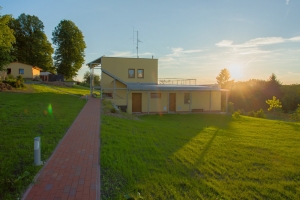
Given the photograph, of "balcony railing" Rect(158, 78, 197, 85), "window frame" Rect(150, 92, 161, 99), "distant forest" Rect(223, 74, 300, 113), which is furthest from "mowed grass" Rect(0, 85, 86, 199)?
"distant forest" Rect(223, 74, 300, 113)

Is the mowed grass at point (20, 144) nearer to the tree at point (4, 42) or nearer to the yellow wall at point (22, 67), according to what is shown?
the tree at point (4, 42)

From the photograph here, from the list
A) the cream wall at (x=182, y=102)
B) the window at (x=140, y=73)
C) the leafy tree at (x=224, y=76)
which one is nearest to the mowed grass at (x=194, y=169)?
the cream wall at (x=182, y=102)

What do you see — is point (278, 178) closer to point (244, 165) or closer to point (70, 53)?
point (244, 165)

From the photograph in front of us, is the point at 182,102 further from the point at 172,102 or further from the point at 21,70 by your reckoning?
the point at 21,70

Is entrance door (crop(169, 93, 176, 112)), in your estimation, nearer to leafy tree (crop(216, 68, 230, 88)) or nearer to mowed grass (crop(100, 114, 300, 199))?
mowed grass (crop(100, 114, 300, 199))

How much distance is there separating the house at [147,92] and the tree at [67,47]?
2061 cm

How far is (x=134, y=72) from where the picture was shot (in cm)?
2505

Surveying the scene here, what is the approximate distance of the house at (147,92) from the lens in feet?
69.2

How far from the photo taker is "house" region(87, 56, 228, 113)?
21.1 m

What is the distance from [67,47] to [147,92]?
2900 cm

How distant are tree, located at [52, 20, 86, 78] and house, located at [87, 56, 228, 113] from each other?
67.6 feet

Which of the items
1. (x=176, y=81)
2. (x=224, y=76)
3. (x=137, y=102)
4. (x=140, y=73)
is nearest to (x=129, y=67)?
(x=140, y=73)

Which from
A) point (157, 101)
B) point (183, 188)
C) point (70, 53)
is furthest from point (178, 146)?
point (70, 53)

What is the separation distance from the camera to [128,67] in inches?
976
